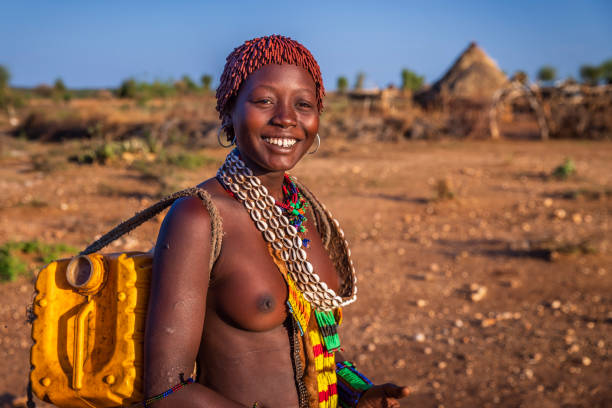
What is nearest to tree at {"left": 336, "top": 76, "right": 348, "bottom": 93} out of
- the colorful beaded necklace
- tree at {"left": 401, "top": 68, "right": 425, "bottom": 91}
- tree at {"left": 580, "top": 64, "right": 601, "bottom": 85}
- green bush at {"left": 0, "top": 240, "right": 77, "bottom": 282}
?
tree at {"left": 401, "top": 68, "right": 425, "bottom": 91}

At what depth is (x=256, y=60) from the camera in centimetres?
150

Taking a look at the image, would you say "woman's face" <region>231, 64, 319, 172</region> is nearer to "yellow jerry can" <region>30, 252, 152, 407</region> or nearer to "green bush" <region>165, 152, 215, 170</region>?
"yellow jerry can" <region>30, 252, 152, 407</region>

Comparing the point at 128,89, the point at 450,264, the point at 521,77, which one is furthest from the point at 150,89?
the point at 450,264

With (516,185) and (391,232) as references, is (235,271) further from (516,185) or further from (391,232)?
(516,185)

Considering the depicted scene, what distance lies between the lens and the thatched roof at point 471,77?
2083 centimetres

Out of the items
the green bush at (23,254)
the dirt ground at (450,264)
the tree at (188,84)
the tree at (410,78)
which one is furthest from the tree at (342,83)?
the green bush at (23,254)

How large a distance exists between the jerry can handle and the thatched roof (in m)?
19.7

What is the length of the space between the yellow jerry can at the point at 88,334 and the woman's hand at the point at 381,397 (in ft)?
2.41

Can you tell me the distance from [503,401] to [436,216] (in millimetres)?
4030

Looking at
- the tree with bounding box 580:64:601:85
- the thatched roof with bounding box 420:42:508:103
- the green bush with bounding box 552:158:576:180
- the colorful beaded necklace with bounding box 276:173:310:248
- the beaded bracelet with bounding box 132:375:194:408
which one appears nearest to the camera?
the beaded bracelet with bounding box 132:375:194:408

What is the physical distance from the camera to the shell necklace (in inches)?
61.9

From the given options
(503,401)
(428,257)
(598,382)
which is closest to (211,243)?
(503,401)

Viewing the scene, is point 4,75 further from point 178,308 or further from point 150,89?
point 178,308

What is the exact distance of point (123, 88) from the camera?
32.2 metres
